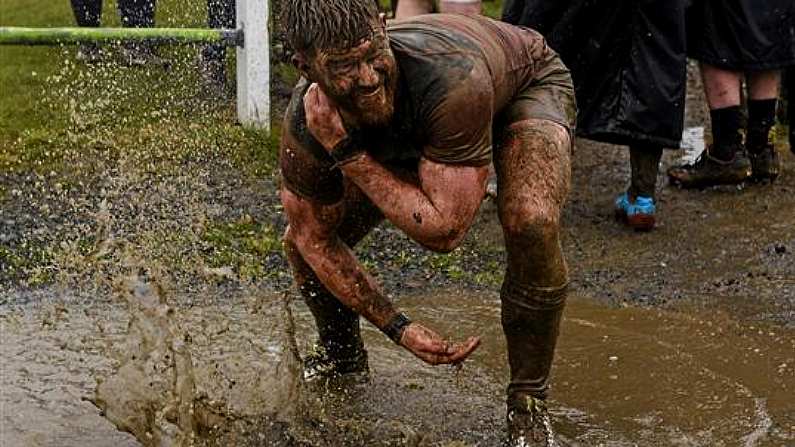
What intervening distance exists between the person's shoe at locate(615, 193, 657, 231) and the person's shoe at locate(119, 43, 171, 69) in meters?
3.53

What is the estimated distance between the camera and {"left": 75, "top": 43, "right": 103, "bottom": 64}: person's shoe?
9859 millimetres

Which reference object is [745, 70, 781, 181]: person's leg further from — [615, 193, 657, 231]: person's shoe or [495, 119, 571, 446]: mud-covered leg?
[495, 119, 571, 446]: mud-covered leg

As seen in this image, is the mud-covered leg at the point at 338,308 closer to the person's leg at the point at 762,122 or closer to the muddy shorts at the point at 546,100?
the muddy shorts at the point at 546,100

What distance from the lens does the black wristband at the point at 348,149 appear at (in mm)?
4273

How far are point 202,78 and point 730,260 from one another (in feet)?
12.9

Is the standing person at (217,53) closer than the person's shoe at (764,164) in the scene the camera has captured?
No

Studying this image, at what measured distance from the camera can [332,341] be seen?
5488mm

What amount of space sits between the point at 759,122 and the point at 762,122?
17mm

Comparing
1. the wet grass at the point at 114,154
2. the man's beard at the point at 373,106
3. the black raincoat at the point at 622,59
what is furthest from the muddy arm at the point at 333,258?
the black raincoat at the point at 622,59

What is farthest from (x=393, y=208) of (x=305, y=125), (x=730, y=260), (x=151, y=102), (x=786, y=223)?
(x=151, y=102)

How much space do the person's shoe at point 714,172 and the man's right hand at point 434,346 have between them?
4210 millimetres

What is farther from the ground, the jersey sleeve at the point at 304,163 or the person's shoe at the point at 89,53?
the jersey sleeve at the point at 304,163

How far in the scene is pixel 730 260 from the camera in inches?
285

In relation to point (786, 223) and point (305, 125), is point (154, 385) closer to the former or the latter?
point (305, 125)
